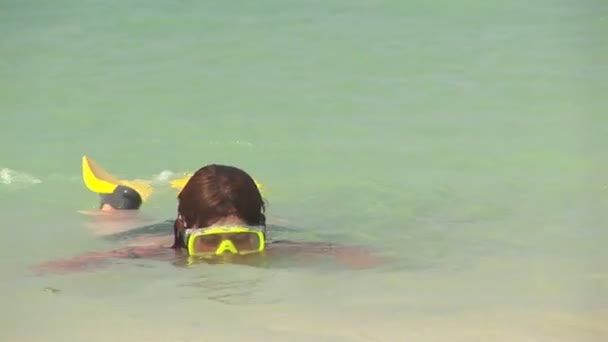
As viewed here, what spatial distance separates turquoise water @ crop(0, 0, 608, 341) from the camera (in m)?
3.41

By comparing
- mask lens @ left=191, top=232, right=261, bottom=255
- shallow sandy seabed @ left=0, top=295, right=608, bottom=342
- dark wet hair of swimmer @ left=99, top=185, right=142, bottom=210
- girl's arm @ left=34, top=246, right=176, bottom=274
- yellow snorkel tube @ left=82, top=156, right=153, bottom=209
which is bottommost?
shallow sandy seabed @ left=0, top=295, right=608, bottom=342

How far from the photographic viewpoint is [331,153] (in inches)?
264

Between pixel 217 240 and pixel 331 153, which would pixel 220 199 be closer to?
pixel 217 240

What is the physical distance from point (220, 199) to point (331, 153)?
2.66 meters

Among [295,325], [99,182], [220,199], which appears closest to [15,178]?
[99,182]

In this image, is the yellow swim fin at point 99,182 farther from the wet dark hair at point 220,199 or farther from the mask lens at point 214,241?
the mask lens at point 214,241

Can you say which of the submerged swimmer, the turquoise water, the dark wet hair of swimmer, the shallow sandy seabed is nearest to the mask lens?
the submerged swimmer

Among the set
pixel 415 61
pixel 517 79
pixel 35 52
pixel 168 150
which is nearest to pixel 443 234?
pixel 168 150

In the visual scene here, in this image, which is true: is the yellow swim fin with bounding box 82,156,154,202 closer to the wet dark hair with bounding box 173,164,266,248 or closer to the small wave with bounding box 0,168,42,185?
the small wave with bounding box 0,168,42,185

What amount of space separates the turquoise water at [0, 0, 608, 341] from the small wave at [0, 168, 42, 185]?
24 millimetres

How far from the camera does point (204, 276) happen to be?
386cm

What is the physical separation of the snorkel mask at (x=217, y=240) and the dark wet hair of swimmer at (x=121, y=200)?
1252 mm

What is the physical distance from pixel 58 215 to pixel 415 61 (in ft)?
15.5

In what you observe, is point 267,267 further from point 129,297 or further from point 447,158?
point 447,158
